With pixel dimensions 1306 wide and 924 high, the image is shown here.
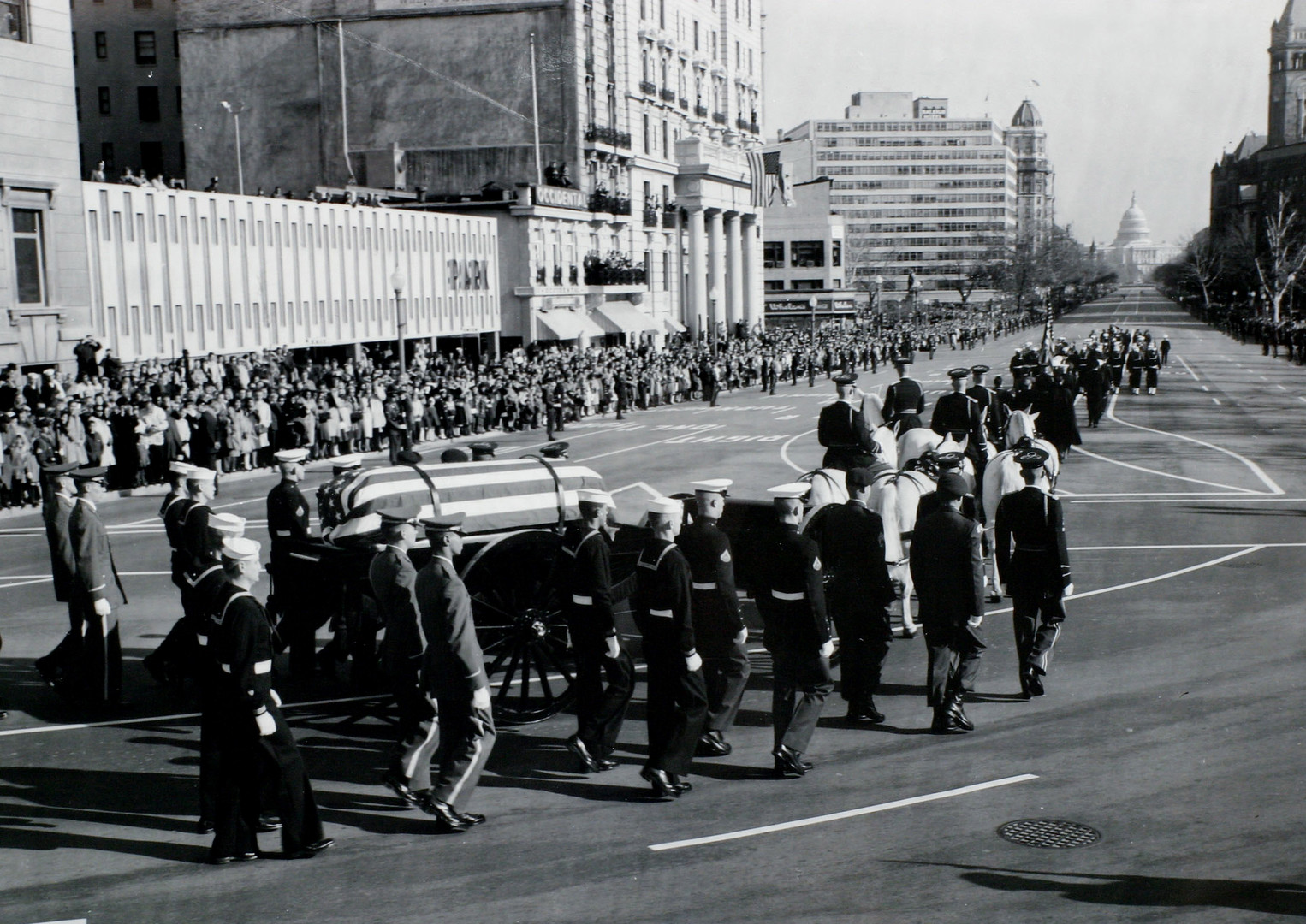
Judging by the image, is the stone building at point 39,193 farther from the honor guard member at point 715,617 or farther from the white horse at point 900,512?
the honor guard member at point 715,617

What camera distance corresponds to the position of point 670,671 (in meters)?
9.08

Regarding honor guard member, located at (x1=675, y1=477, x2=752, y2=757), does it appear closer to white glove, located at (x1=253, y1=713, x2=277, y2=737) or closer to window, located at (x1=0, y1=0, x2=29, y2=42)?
white glove, located at (x1=253, y1=713, x2=277, y2=737)

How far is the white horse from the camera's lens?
13289 millimetres

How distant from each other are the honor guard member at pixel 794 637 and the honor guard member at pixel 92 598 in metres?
5.55

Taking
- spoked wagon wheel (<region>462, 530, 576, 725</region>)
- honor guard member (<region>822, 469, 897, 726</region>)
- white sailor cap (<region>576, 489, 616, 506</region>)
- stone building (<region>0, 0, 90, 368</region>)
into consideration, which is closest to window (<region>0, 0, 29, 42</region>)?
stone building (<region>0, 0, 90, 368</region>)

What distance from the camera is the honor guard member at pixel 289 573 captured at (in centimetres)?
1209

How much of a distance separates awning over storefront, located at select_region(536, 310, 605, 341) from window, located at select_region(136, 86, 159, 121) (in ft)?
95.4

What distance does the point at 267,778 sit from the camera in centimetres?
791

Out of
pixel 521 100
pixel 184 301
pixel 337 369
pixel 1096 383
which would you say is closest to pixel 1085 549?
pixel 1096 383

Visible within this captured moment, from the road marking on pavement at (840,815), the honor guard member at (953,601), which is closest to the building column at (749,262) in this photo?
the honor guard member at (953,601)

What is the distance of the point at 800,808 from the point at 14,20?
28525mm

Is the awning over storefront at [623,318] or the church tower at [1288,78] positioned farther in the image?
the church tower at [1288,78]

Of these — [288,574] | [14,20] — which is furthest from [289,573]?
[14,20]

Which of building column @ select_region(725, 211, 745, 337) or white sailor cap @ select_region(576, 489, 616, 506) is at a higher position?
building column @ select_region(725, 211, 745, 337)
